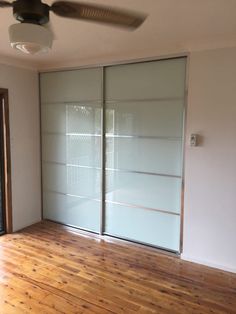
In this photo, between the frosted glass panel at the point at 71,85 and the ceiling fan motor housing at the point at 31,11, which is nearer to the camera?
the ceiling fan motor housing at the point at 31,11

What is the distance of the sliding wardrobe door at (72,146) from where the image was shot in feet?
11.8

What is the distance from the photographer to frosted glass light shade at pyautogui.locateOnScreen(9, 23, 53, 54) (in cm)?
153

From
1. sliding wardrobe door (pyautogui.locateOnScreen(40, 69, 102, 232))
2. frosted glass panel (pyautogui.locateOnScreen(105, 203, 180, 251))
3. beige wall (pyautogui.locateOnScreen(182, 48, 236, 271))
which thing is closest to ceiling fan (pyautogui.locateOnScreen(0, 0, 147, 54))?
beige wall (pyautogui.locateOnScreen(182, 48, 236, 271))

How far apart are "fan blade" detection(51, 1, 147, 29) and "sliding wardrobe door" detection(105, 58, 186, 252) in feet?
4.77

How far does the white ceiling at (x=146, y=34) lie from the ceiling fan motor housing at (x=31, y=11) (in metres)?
0.44

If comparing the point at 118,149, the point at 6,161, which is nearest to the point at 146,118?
the point at 118,149

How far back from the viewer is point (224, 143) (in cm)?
273

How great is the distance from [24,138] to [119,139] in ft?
4.74

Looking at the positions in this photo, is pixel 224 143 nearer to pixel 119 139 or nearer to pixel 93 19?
pixel 119 139

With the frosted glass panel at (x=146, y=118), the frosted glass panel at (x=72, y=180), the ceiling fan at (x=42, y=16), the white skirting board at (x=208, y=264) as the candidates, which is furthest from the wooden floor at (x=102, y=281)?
the ceiling fan at (x=42, y=16)

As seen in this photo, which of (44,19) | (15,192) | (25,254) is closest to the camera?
(44,19)

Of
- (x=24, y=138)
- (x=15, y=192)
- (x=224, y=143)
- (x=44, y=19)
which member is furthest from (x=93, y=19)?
(x=15, y=192)

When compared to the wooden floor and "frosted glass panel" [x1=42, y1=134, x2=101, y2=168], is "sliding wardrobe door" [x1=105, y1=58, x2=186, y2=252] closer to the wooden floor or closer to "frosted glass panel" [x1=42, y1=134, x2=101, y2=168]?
"frosted glass panel" [x1=42, y1=134, x2=101, y2=168]

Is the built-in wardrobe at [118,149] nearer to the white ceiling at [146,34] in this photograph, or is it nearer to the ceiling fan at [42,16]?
the white ceiling at [146,34]
